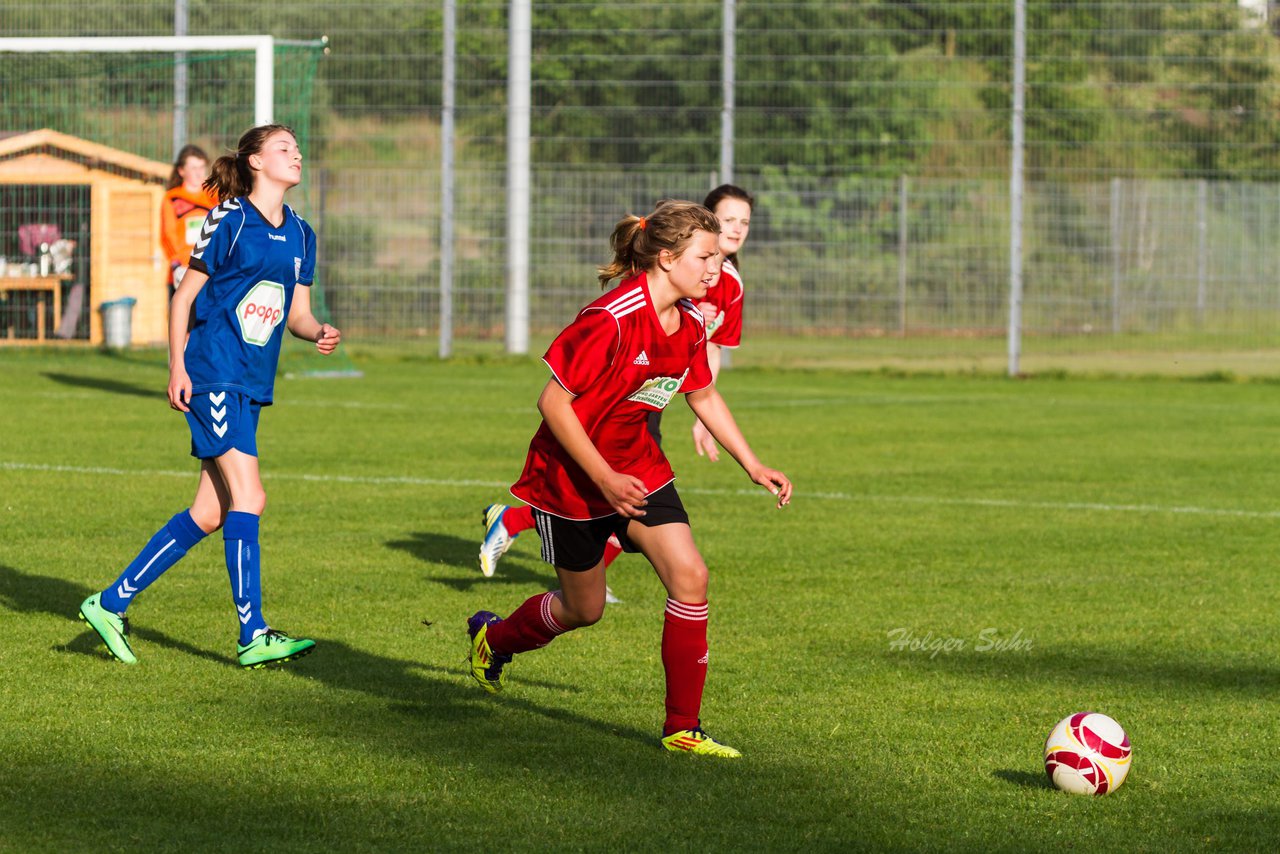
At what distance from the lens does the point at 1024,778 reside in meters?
4.88

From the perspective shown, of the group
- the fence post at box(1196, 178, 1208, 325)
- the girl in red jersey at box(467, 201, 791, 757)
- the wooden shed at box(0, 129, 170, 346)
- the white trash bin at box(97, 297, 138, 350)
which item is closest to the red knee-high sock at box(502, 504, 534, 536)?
the girl in red jersey at box(467, 201, 791, 757)

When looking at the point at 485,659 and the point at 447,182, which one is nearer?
the point at 485,659

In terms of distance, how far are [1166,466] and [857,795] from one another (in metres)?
8.79

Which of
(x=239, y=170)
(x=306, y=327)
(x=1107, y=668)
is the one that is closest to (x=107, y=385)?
(x=306, y=327)

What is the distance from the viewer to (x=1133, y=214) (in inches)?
885

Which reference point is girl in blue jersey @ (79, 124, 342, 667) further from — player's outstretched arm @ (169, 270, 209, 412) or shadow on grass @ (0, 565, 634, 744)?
shadow on grass @ (0, 565, 634, 744)

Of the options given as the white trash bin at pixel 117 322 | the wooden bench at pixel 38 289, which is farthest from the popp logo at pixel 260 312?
the wooden bench at pixel 38 289

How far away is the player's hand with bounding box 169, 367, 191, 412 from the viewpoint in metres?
6.05

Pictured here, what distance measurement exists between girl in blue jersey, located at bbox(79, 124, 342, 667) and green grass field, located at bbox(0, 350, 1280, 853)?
29cm

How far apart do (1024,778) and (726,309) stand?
321 cm

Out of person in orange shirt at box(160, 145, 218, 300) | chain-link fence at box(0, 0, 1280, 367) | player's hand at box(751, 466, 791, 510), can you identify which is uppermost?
chain-link fence at box(0, 0, 1280, 367)

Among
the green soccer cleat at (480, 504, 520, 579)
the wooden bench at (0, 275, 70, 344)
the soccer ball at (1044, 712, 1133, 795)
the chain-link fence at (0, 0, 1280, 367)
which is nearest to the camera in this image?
the soccer ball at (1044, 712, 1133, 795)

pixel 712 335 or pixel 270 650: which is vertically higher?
pixel 712 335

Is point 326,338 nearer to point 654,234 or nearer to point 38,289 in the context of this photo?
point 654,234
